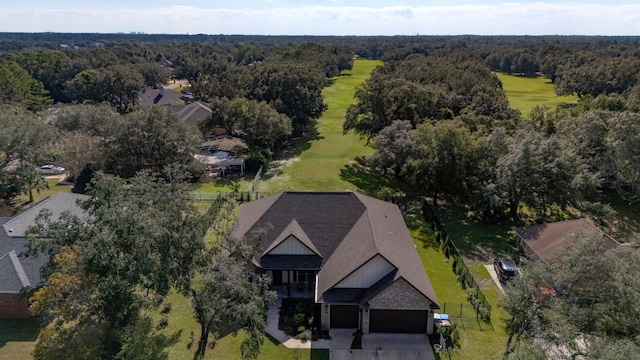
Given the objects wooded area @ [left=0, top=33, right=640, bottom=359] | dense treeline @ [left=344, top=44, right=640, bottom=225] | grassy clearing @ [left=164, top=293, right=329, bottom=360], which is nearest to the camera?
wooded area @ [left=0, top=33, right=640, bottom=359]

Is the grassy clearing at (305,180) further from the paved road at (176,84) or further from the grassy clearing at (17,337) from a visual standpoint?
the paved road at (176,84)

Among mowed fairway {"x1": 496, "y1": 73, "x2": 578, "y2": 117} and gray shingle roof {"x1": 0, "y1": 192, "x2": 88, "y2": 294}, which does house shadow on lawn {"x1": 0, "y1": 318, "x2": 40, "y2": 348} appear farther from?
mowed fairway {"x1": 496, "y1": 73, "x2": 578, "y2": 117}

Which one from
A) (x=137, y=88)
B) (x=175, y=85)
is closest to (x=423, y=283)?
(x=137, y=88)

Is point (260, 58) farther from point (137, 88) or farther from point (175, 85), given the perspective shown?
point (137, 88)

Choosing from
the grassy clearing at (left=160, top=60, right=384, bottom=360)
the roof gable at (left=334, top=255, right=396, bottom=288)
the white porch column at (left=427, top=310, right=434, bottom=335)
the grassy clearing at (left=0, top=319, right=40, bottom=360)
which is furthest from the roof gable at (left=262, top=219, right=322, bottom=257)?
the grassy clearing at (left=0, top=319, right=40, bottom=360)

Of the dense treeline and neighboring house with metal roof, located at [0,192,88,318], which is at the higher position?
the dense treeline

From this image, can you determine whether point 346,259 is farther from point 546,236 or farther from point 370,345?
point 546,236

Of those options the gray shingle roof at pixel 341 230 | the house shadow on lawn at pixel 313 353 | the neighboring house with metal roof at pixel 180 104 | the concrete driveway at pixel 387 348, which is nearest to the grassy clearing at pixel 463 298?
the concrete driveway at pixel 387 348

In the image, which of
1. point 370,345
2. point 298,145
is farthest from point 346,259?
point 298,145
